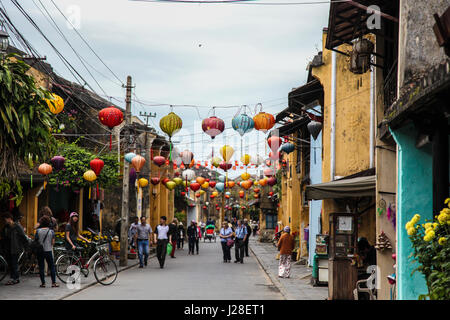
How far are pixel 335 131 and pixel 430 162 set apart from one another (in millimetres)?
10309

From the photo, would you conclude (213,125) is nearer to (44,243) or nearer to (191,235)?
(44,243)

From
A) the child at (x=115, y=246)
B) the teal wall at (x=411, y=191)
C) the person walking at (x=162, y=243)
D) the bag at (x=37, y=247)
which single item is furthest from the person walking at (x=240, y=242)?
the teal wall at (x=411, y=191)

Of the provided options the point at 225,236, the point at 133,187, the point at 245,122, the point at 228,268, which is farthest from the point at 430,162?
the point at 133,187

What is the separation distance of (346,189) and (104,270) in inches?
263

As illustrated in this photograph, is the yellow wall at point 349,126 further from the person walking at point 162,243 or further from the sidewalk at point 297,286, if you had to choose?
the person walking at point 162,243

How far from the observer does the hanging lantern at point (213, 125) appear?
16.5m

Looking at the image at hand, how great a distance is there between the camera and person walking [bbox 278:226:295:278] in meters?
18.5

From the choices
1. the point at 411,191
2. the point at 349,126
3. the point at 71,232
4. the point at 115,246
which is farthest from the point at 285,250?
the point at 411,191

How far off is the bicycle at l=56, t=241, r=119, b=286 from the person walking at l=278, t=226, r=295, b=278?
A: 499 centimetres

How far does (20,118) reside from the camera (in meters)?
10.6

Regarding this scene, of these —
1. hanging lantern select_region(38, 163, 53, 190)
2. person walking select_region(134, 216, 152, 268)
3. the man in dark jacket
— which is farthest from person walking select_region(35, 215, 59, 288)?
person walking select_region(134, 216, 152, 268)

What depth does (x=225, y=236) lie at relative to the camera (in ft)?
86.9
